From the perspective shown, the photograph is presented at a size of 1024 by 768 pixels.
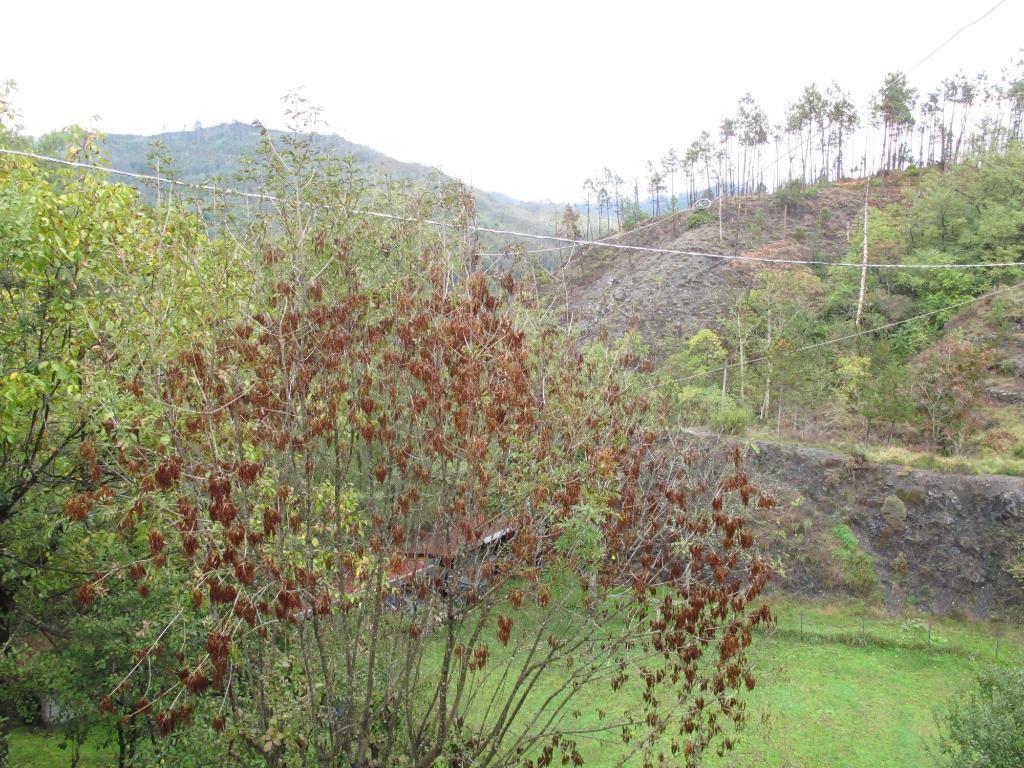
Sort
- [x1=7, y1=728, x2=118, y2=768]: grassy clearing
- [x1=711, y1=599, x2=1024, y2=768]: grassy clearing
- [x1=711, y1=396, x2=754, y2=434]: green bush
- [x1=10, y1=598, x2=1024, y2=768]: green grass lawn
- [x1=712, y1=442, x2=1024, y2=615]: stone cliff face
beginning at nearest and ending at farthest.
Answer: [x1=7, y1=728, x2=118, y2=768]: grassy clearing, [x1=10, y1=598, x2=1024, y2=768]: green grass lawn, [x1=711, y1=599, x2=1024, y2=768]: grassy clearing, [x1=712, y1=442, x2=1024, y2=615]: stone cliff face, [x1=711, y1=396, x2=754, y2=434]: green bush

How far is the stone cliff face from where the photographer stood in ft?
50.8

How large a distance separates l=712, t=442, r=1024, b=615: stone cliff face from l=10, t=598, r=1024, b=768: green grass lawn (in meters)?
0.74

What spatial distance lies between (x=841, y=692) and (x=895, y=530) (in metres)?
5.61

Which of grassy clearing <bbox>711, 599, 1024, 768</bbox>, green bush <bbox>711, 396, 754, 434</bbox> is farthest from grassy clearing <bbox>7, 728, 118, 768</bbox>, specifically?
green bush <bbox>711, 396, 754, 434</bbox>

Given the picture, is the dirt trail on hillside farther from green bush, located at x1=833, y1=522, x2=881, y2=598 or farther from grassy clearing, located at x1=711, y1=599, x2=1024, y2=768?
grassy clearing, located at x1=711, y1=599, x2=1024, y2=768

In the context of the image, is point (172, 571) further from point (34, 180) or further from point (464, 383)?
point (34, 180)

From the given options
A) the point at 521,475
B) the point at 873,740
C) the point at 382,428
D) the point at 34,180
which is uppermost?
the point at 34,180

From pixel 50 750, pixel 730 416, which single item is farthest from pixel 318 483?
pixel 730 416

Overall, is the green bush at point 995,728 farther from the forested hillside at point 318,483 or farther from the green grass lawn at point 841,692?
the green grass lawn at point 841,692

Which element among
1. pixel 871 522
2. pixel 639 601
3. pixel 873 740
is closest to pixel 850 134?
pixel 871 522

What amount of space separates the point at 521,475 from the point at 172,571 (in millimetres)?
2698

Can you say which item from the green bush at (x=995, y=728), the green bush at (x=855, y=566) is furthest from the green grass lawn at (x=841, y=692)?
the green bush at (x=995, y=728)

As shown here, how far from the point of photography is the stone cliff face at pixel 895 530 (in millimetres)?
15484

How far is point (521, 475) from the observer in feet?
16.0
